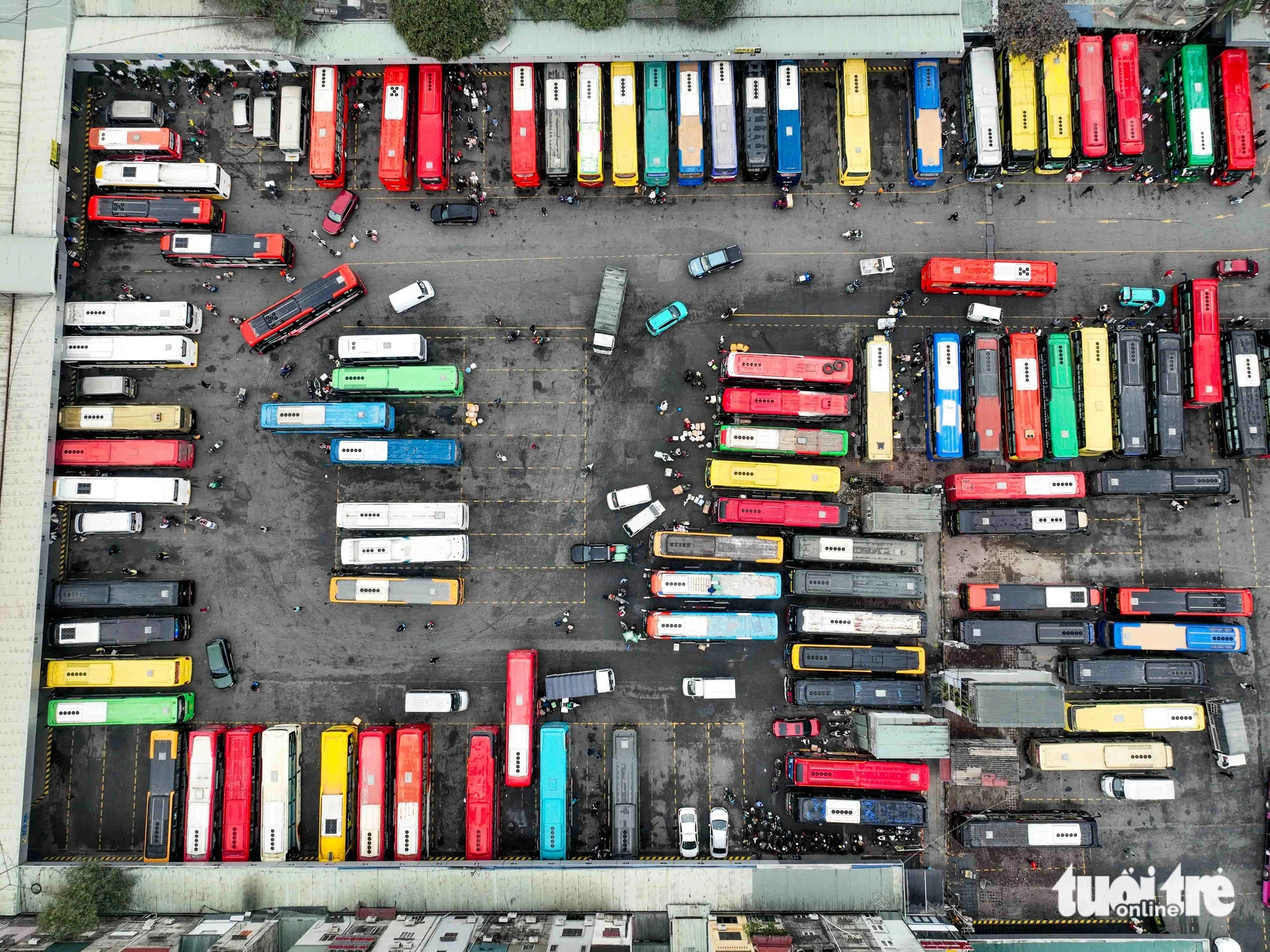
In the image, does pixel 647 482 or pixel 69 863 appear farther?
pixel 647 482

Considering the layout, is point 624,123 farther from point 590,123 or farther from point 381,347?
point 381,347

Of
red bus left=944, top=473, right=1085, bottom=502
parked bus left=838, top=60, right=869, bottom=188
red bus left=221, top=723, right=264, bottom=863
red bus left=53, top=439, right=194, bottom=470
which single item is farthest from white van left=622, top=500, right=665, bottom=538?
red bus left=53, top=439, right=194, bottom=470

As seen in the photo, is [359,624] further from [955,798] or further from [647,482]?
[955,798]

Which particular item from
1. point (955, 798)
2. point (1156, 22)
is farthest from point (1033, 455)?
point (1156, 22)

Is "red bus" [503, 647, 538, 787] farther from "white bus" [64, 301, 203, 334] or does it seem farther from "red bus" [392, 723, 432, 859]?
"white bus" [64, 301, 203, 334]

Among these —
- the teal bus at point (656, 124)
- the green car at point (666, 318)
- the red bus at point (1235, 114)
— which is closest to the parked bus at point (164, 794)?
the green car at point (666, 318)

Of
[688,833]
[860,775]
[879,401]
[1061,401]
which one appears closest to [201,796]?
[688,833]
